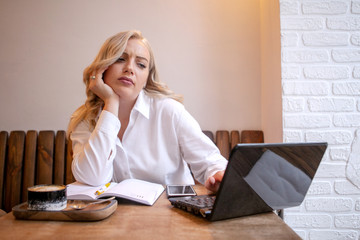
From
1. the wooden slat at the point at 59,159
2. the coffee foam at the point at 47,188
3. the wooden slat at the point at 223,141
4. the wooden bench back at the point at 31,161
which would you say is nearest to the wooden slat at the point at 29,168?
the wooden bench back at the point at 31,161

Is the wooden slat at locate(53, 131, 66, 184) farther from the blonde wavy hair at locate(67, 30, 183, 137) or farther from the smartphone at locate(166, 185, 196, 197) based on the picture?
the smartphone at locate(166, 185, 196, 197)

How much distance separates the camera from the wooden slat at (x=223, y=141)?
2.10 m

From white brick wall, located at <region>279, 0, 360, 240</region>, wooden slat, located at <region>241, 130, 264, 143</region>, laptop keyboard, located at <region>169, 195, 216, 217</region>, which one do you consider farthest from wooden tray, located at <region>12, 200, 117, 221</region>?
wooden slat, located at <region>241, 130, 264, 143</region>

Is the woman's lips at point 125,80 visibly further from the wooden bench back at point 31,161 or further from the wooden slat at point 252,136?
the wooden slat at point 252,136

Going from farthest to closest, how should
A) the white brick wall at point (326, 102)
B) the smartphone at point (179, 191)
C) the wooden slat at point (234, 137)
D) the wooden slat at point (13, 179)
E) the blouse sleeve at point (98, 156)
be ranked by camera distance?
the wooden slat at point (234, 137), the wooden slat at point (13, 179), the white brick wall at point (326, 102), the blouse sleeve at point (98, 156), the smartphone at point (179, 191)

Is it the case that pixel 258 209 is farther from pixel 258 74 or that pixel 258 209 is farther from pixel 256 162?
pixel 258 74

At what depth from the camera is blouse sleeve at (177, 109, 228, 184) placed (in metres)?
1.33

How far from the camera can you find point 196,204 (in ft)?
2.59

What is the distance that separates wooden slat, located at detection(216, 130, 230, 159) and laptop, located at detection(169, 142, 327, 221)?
4.20ft

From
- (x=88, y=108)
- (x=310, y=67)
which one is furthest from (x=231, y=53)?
(x=88, y=108)

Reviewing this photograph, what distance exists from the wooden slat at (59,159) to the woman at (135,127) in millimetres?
564

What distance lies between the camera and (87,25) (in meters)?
2.24

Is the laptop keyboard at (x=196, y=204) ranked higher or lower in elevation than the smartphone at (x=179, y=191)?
higher

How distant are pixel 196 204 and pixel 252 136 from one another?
1425mm
